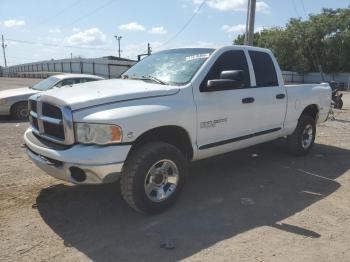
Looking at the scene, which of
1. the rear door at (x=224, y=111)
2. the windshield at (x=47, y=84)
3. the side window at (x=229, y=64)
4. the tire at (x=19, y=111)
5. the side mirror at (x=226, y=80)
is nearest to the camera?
the side mirror at (x=226, y=80)

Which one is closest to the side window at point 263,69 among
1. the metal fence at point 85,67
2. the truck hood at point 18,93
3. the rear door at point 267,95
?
the rear door at point 267,95

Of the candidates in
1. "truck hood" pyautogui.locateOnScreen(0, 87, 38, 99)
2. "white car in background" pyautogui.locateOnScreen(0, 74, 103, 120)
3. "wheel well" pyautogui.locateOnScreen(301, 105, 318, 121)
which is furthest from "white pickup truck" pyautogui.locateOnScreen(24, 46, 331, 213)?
"truck hood" pyautogui.locateOnScreen(0, 87, 38, 99)

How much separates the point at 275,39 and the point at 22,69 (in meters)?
77.2

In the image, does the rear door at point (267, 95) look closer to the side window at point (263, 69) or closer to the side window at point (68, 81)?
the side window at point (263, 69)

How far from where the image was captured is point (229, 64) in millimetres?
5621

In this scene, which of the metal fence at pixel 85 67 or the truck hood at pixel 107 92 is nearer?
the truck hood at pixel 107 92

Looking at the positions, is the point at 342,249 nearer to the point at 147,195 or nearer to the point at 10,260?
the point at 147,195

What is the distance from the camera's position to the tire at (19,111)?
37.6ft

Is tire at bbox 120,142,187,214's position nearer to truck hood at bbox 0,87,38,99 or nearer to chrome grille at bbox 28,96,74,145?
chrome grille at bbox 28,96,74,145

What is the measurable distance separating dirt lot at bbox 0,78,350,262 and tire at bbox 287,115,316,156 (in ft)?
2.30

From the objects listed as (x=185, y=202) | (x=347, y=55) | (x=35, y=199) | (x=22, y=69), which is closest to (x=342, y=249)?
(x=185, y=202)

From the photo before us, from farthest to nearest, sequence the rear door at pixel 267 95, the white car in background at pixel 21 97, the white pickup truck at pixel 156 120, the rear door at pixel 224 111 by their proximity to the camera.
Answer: the white car in background at pixel 21 97 → the rear door at pixel 267 95 → the rear door at pixel 224 111 → the white pickup truck at pixel 156 120

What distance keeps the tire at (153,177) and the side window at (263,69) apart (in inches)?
82.4

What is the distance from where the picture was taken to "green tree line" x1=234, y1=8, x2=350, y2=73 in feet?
156
